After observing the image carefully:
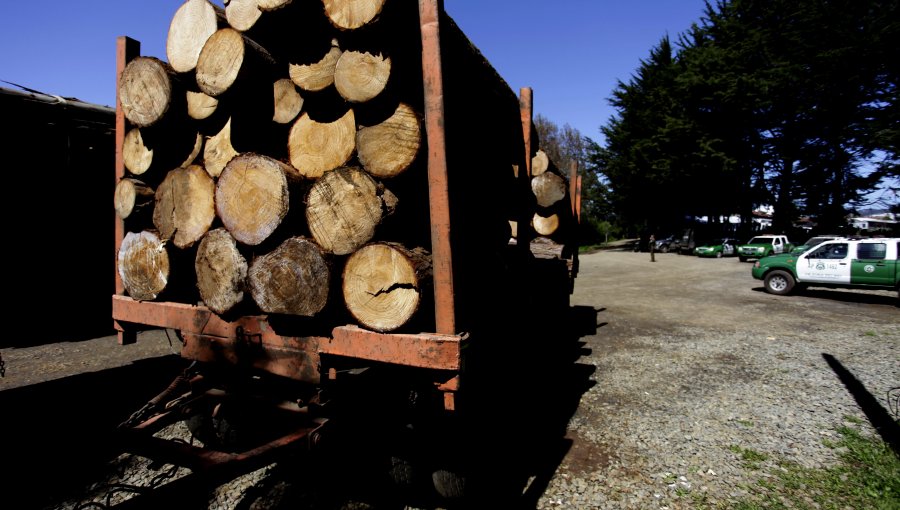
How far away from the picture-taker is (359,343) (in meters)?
2.39

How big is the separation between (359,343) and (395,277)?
17.4 inches

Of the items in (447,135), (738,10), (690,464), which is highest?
(738,10)

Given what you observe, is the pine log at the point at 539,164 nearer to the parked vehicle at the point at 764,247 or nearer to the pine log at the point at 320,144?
the pine log at the point at 320,144

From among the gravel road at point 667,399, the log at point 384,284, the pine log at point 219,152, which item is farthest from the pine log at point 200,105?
the gravel road at point 667,399

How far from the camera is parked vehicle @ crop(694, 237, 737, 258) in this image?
28.4m

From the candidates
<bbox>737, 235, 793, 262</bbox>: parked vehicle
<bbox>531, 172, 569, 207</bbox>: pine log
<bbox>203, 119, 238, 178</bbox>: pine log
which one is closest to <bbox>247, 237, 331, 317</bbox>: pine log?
<bbox>203, 119, 238, 178</bbox>: pine log

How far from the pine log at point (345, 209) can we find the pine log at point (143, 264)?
1.40m

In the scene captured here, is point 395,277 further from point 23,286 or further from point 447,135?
point 23,286

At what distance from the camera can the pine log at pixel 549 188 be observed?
672 centimetres

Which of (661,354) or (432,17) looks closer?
(432,17)

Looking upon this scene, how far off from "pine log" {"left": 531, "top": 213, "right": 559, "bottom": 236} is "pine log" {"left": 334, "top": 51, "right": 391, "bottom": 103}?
5.02m

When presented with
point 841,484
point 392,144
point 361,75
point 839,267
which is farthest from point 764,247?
point 361,75

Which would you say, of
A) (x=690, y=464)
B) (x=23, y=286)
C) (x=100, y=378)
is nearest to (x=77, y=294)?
(x=23, y=286)

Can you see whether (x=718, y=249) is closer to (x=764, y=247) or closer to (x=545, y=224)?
(x=764, y=247)
